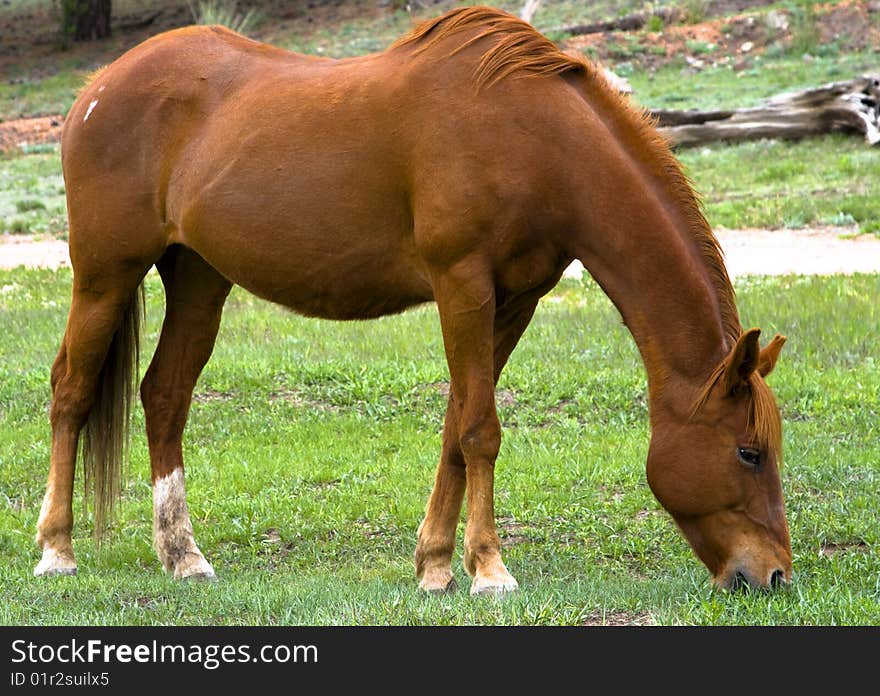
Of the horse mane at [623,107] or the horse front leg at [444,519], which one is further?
the horse front leg at [444,519]

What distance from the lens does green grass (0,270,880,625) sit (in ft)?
15.9

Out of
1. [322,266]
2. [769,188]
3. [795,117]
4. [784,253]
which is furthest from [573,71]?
[795,117]

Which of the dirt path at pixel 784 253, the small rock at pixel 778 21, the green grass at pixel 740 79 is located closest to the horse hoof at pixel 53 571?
the dirt path at pixel 784 253

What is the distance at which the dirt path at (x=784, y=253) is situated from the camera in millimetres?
12203

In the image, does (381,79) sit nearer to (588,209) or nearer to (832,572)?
(588,209)

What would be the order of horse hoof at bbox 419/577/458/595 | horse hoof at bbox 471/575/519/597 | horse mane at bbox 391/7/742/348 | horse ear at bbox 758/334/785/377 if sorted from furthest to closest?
1. horse hoof at bbox 419/577/458/595
2. horse hoof at bbox 471/575/519/597
3. horse mane at bbox 391/7/742/348
4. horse ear at bbox 758/334/785/377

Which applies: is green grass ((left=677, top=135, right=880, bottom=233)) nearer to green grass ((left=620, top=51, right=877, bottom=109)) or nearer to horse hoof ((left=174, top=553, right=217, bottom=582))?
green grass ((left=620, top=51, right=877, bottom=109))

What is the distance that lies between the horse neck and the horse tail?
2.53m

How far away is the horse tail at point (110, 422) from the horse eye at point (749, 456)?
10.1 feet

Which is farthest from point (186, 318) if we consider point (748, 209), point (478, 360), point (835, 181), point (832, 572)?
point (835, 181)

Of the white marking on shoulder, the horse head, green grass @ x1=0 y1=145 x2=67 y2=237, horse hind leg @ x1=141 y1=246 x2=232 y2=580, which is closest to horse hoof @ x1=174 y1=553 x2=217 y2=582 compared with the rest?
horse hind leg @ x1=141 y1=246 x2=232 y2=580

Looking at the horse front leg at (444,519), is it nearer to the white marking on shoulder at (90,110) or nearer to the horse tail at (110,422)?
the horse tail at (110,422)

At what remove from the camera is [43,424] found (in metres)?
8.42

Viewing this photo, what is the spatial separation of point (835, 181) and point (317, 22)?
19011mm
